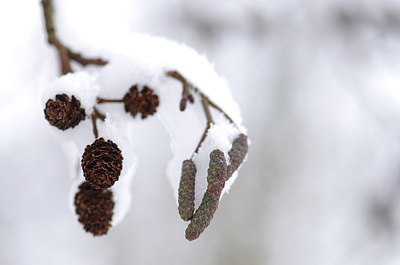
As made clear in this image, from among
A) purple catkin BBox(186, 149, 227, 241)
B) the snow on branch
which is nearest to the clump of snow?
the snow on branch

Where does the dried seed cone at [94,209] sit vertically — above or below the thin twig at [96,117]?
below

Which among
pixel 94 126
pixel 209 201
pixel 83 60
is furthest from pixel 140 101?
pixel 209 201

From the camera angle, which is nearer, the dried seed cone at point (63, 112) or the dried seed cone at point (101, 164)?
the dried seed cone at point (101, 164)

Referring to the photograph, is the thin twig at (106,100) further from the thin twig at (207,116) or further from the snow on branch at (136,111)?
the thin twig at (207,116)

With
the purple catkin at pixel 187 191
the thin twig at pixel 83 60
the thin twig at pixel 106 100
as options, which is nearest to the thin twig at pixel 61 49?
the thin twig at pixel 83 60

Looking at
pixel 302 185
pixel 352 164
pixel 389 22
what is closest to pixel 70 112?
pixel 389 22

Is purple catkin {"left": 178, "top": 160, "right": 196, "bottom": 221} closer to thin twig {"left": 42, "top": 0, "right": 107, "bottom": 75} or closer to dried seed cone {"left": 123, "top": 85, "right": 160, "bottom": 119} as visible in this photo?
dried seed cone {"left": 123, "top": 85, "right": 160, "bottom": 119}

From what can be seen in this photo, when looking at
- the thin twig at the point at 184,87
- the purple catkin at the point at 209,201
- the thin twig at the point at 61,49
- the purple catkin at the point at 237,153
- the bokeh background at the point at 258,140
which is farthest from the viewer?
the bokeh background at the point at 258,140

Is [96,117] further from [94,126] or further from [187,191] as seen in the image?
[187,191]
